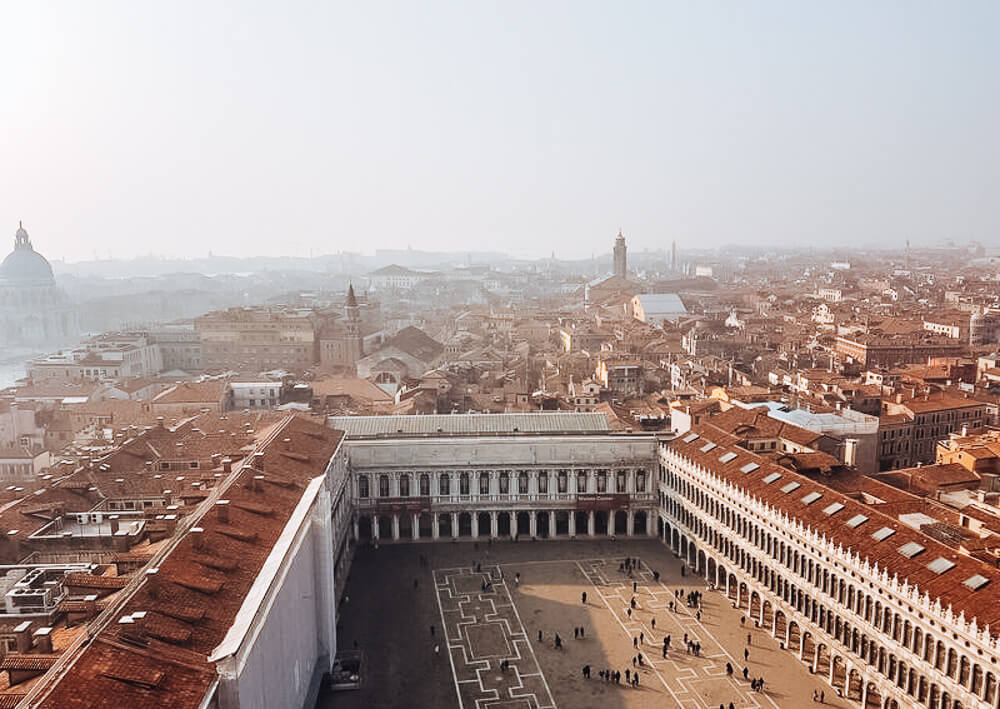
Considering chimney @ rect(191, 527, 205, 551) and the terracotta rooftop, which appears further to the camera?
chimney @ rect(191, 527, 205, 551)

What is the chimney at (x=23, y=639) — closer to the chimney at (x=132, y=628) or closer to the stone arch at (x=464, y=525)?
the chimney at (x=132, y=628)

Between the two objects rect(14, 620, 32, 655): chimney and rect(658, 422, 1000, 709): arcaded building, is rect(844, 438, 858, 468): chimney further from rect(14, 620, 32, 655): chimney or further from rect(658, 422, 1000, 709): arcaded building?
rect(14, 620, 32, 655): chimney

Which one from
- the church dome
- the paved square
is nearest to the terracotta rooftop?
the paved square

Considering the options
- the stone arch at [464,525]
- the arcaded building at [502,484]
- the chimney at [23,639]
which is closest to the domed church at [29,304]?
the arcaded building at [502,484]

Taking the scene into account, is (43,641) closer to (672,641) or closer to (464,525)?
(672,641)

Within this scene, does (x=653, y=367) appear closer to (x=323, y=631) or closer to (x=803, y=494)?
(x=803, y=494)

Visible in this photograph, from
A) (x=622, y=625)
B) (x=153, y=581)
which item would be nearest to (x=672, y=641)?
(x=622, y=625)

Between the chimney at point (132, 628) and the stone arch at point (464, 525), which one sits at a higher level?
the chimney at point (132, 628)
